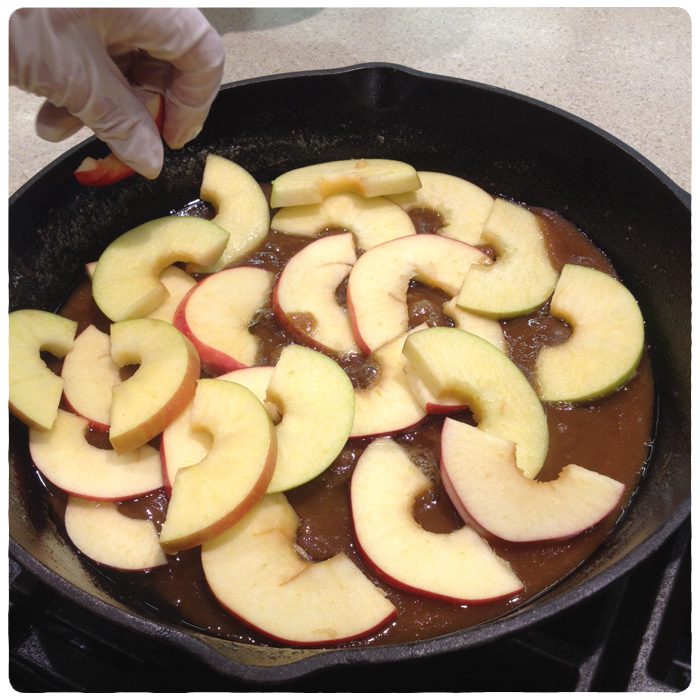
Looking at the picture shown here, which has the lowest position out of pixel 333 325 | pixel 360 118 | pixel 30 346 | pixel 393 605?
pixel 393 605

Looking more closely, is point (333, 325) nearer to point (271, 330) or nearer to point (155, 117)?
point (271, 330)

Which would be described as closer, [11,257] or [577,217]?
[11,257]

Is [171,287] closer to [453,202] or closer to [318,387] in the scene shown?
[318,387]

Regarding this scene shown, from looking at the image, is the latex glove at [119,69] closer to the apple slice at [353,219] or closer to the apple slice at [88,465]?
the apple slice at [353,219]

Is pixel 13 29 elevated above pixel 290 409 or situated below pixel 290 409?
above

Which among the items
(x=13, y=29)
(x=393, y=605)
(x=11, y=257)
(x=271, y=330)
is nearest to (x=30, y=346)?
(x=11, y=257)

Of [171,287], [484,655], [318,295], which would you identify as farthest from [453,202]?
[484,655]

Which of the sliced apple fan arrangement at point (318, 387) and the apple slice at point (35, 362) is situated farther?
A: the apple slice at point (35, 362)

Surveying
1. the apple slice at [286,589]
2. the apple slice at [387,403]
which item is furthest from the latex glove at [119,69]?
the apple slice at [286,589]
